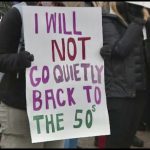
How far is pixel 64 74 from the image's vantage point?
352 centimetres

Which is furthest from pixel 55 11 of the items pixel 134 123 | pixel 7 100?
pixel 134 123

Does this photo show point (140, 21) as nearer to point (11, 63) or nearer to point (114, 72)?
point (114, 72)

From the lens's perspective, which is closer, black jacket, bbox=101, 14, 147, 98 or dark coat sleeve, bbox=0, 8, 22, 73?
dark coat sleeve, bbox=0, 8, 22, 73

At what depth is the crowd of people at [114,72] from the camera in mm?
3344

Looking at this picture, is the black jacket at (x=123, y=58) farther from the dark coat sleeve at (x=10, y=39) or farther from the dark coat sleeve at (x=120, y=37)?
the dark coat sleeve at (x=10, y=39)

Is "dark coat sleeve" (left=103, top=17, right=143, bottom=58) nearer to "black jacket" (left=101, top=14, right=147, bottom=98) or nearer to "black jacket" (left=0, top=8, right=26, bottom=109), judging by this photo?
"black jacket" (left=101, top=14, right=147, bottom=98)

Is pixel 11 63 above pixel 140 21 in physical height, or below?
below

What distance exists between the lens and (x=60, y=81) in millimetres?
3510

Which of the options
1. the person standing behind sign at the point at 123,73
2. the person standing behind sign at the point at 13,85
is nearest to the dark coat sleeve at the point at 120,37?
the person standing behind sign at the point at 123,73

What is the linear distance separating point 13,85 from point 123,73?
70 cm

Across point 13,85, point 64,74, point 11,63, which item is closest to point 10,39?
point 11,63

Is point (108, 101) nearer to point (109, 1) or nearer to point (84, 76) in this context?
point (84, 76)

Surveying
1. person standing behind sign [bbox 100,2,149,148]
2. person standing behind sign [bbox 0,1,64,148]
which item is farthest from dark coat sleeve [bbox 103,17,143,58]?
→ person standing behind sign [bbox 0,1,64,148]

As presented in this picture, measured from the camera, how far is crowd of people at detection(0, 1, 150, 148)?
3.34 metres
